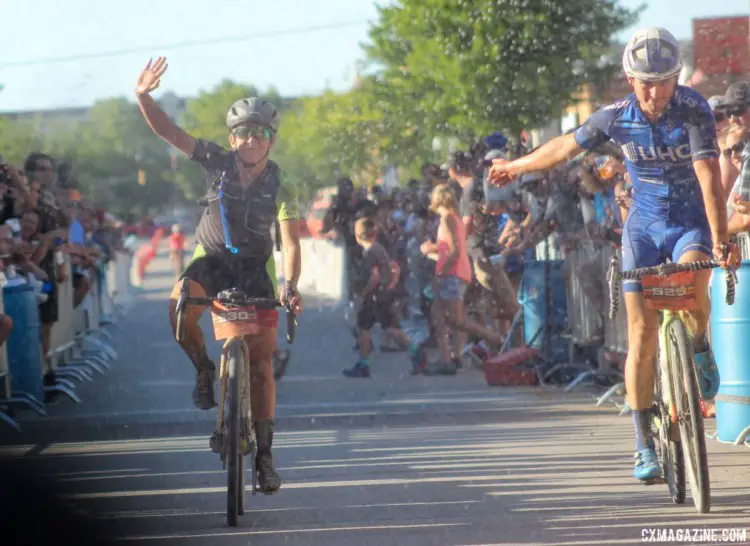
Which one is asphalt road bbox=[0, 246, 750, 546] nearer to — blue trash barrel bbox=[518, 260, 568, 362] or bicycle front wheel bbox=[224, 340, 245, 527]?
bicycle front wheel bbox=[224, 340, 245, 527]

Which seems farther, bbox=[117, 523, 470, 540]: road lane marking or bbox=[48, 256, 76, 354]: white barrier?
bbox=[48, 256, 76, 354]: white barrier

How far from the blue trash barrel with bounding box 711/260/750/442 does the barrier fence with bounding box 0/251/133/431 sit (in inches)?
216

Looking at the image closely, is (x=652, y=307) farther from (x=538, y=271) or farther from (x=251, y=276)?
(x=538, y=271)

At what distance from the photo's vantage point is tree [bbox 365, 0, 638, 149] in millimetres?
29156

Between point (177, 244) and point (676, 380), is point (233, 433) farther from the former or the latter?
point (177, 244)

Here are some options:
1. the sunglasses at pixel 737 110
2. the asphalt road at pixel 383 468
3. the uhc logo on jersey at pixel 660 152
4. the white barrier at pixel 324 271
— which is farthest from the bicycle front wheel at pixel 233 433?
the white barrier at pixel 324 271

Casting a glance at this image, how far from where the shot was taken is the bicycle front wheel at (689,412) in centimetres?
714

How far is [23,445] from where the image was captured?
11625 millimetres

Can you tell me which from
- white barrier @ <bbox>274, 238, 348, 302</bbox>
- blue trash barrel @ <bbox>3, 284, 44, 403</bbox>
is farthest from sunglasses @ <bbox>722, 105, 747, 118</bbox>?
white barrier @ <bbox>274, 238, 348, 302</bbox>

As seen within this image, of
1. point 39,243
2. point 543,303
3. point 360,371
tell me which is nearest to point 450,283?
point 360,371

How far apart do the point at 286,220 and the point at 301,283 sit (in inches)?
1420

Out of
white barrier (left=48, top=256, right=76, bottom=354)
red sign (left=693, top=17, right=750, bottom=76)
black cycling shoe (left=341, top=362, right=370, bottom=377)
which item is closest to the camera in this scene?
white barrier (left=48, top=256, right=76, bottom=354)

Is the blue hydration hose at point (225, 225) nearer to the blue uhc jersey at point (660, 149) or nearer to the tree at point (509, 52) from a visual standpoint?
the blue uhc jersey at point (660, 149)

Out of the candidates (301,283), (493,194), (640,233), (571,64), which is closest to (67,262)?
(493,194)
